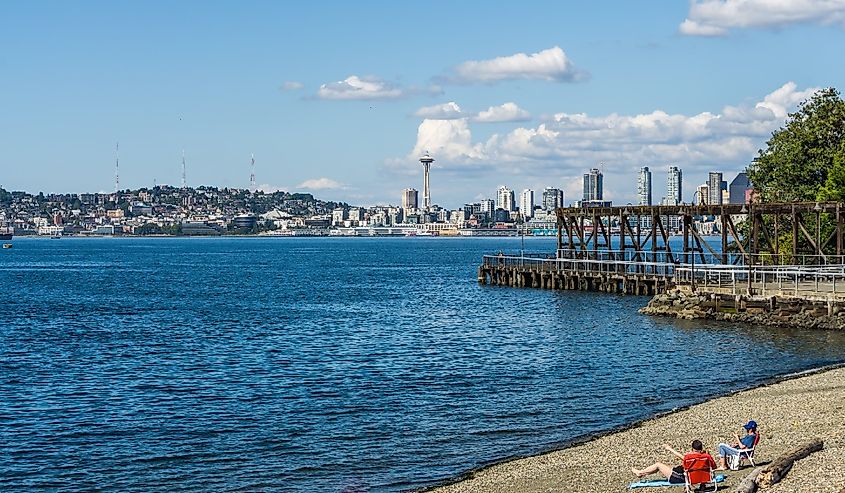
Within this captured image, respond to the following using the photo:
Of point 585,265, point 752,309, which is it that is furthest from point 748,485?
point 585,265

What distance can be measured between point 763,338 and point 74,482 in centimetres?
3130

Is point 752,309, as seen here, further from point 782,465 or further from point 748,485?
point 748,485

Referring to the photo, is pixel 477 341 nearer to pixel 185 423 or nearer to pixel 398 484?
pixel 185 423

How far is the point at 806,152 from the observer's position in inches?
2975

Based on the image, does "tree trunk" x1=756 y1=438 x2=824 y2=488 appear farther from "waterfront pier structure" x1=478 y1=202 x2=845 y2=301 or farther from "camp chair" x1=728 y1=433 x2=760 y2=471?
"waterfront pier structure" x1=478 y1=202 x2=845 y2=301

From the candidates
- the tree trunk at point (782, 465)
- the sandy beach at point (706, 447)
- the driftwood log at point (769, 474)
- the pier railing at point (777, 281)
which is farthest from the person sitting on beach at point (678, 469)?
the pier railing at point (777, 281)

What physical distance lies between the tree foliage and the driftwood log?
5659 cm

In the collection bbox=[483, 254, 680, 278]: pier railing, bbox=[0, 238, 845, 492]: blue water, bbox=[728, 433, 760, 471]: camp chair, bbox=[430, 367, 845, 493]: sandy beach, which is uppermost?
bbox=[483, 254, 680, 278]: pier railing

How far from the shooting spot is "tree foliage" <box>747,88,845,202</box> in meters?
74.9

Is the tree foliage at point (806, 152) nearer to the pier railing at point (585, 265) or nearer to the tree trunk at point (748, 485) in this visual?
the pier railing at point (585, 265)

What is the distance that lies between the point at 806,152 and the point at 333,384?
49959 millimetres

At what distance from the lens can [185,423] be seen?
30.5 meters

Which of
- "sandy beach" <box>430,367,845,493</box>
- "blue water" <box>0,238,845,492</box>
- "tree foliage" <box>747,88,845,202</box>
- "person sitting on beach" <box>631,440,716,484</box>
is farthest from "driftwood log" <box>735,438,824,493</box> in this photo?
"tree foliage" <box>747,88,845,202</box>

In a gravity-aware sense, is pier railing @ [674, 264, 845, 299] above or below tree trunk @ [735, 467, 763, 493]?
above
